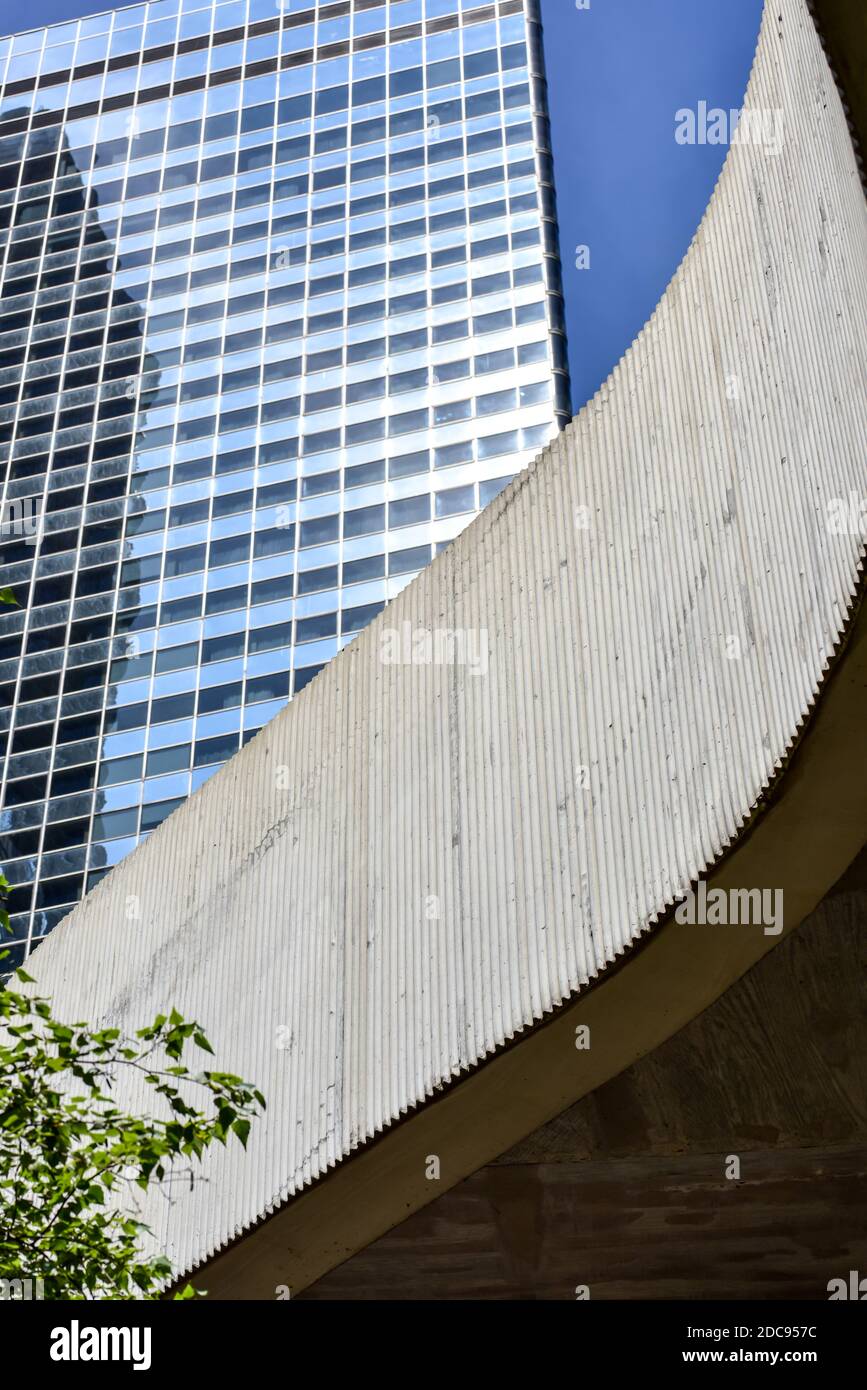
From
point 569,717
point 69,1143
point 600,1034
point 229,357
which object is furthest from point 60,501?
point 69,1143

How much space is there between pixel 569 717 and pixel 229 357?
208ft

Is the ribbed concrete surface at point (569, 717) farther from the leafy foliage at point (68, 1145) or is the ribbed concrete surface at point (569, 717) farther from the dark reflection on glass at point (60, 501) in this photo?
the dark reflection on glass at point (60, 501)

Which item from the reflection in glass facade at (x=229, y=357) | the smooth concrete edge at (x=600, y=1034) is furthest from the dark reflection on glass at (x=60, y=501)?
the smooth concrete edge at (x=600, y=1034)

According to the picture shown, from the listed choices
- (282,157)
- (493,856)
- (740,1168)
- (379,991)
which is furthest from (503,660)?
(282,157)

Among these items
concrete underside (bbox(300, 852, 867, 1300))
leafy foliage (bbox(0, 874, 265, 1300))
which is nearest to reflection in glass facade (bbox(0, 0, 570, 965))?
concrete underside (bbox(300, 852, 867, 1300))

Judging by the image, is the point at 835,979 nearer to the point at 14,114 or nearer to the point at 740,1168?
the point at 740,1168

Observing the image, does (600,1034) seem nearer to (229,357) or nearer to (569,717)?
(569,717)

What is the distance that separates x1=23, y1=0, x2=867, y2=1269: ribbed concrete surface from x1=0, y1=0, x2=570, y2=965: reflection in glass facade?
1791 inches

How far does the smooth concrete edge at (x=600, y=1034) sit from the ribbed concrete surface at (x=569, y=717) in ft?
0.35

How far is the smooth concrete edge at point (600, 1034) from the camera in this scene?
596 centimetres

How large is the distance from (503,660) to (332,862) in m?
1.71

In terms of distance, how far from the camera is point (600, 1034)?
684cm

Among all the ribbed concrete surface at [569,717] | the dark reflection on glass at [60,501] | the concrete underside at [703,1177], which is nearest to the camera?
the ribbed concrete surface at [569,717]

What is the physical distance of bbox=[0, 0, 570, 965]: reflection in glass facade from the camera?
57375 mm
